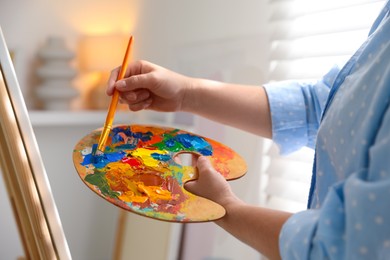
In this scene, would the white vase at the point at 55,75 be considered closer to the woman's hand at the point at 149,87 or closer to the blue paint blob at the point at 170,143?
the woman's hand at the point at 149,87

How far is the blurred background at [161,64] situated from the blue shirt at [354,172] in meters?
0.66

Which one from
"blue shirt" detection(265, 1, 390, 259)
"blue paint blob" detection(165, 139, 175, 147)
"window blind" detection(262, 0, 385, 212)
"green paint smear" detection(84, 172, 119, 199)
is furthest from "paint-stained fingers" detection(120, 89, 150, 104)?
"window blind" detection(262, 0, 385, 212)

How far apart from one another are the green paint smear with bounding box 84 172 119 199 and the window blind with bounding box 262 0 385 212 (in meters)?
0.78

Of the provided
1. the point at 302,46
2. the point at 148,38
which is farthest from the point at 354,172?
the point at 148,38

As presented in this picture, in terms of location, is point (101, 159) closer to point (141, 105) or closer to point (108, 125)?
point (108, 125)

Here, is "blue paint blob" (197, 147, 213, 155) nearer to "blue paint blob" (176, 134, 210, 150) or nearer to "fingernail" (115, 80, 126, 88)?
"blue paint blob" (176, 134, 210, 150)

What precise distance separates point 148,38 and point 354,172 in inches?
72.2

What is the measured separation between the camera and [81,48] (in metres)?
2.39

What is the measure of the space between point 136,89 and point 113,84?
0.14ft

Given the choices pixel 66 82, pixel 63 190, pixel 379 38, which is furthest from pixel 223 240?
pixel 379 38

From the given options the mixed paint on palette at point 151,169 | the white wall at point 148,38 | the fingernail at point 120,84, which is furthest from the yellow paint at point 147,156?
the white wall at point 148,38

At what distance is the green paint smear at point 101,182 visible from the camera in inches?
25.6

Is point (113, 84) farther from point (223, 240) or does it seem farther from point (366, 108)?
point (223, 240)

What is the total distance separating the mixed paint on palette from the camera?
632mm
